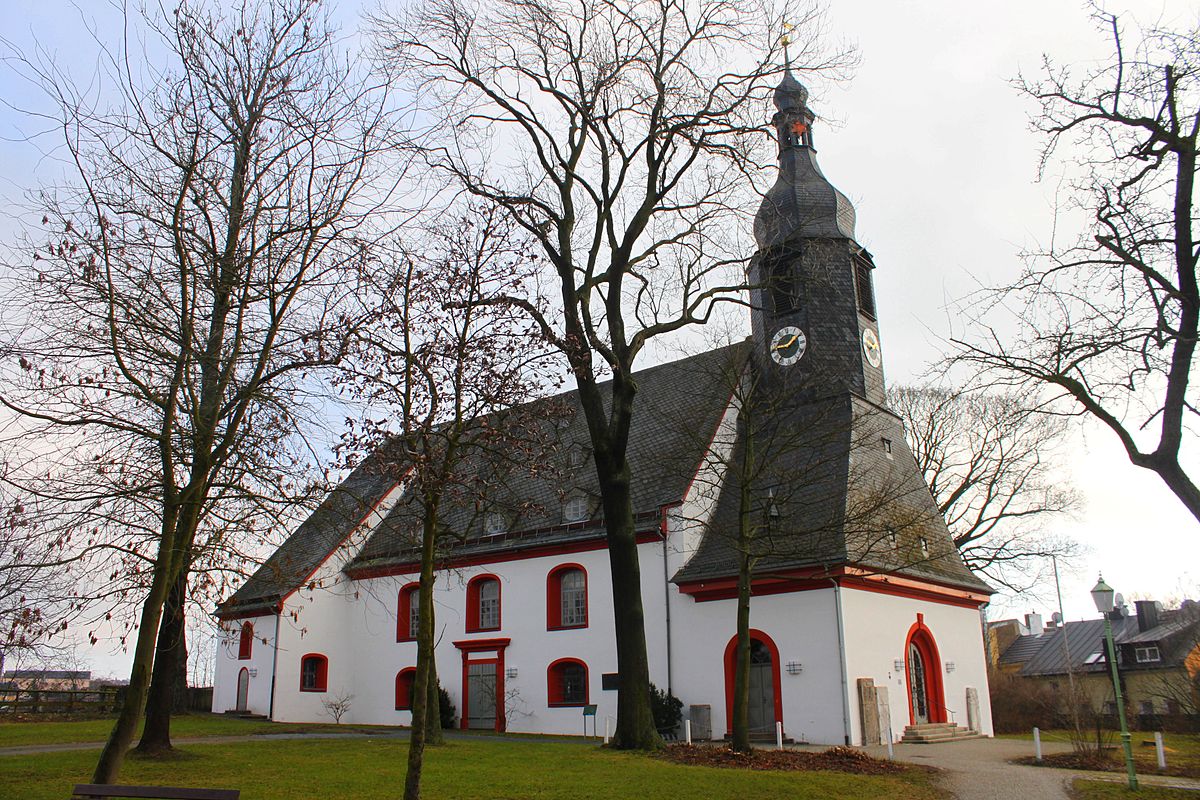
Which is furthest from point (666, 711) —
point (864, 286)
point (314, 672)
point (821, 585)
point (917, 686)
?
point (314, 672)

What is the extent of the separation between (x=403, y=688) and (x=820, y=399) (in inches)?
609

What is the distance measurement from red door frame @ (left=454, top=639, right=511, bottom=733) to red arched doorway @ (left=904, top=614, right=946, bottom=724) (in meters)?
10.6

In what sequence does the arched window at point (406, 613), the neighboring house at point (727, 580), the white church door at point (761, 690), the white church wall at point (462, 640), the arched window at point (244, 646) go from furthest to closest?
the arched window at point (244, 646)
the arched window at point (406, 613)
the white church wall at point (462, 640)
the white church door at point (761, 690)
the neighboring house at point (727, 580)

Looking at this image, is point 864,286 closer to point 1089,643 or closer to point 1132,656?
point 1132,656

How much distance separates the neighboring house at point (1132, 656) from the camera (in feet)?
143

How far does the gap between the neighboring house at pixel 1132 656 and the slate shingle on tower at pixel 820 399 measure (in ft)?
74.9

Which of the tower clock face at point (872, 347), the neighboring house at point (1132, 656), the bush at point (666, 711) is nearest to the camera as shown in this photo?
the bush at point (666, 711)

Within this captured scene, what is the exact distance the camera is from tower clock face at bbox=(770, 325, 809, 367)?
2400cm

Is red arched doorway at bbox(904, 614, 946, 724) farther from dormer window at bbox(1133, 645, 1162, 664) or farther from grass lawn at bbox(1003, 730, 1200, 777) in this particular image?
dormer window at bbox(1133, 645, 1162, 664)

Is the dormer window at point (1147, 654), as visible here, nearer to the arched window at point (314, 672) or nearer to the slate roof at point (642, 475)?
the slate roof at point (642, 475)

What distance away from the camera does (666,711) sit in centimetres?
2130

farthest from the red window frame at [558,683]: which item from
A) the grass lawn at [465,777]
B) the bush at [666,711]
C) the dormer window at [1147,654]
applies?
the dormer window at [1147,654]

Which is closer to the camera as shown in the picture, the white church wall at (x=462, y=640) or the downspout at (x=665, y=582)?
the downspout at (x=665, y=582)

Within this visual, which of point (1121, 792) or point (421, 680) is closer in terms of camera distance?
point (421, 680)
